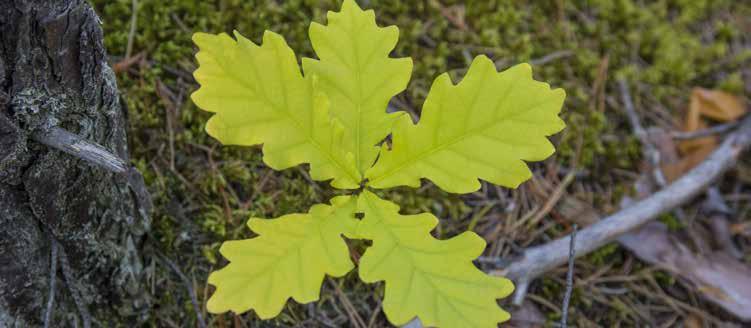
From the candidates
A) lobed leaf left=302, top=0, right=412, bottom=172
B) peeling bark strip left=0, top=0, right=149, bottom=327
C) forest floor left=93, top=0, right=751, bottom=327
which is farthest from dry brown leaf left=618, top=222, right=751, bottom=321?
peeling bark strip left=0, top=0, right=149, bottom=327

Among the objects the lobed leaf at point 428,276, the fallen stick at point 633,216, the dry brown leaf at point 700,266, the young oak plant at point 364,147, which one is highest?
the young oak plant at point 364,147

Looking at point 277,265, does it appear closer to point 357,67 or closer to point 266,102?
point 266,102

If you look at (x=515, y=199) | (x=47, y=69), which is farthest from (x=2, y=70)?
(x=515, y=199)

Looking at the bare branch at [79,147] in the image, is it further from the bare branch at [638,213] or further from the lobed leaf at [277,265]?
the bare branch at [638,213]

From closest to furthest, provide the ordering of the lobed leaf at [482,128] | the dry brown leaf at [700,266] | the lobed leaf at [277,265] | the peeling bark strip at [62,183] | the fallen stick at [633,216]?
the peeling bark strip at [62,183]
the lobed leaf at [277,265]
the lobed leaf at [482,128]
the fallen stick at [633,216]
the dry brown leaf at [700,266]

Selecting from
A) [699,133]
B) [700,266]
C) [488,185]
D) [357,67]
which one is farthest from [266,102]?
[699,133]

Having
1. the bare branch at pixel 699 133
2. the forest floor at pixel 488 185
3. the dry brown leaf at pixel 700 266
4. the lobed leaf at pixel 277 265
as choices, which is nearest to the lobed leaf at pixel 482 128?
the lobed leaf at pixel 277 265
